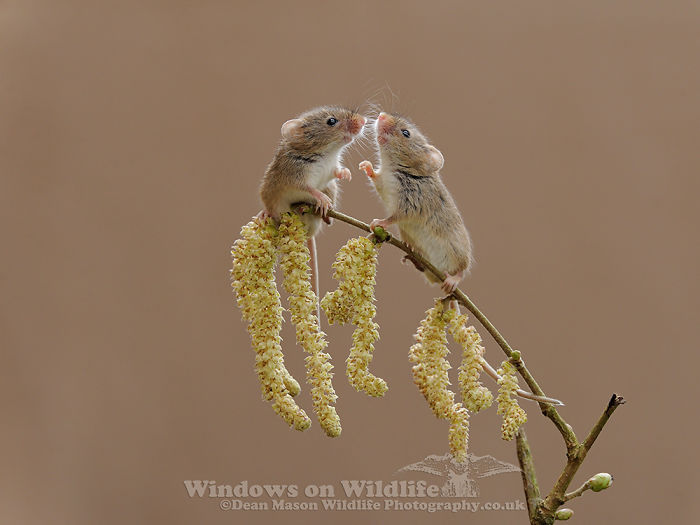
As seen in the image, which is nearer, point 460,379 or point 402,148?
point 460,379

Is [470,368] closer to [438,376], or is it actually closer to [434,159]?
[438,376]

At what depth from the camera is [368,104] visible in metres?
1.52

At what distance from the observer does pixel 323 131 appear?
1401 mm

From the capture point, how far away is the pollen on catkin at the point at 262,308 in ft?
4.15

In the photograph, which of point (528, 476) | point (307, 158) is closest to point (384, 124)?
point (307, 158)

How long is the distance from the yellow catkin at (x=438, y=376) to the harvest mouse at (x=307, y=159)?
268mm

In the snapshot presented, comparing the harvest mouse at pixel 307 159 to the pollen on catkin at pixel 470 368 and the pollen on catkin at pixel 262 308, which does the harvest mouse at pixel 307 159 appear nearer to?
the pollen on catkin at pixel 262 308

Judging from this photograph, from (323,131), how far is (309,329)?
381 mm

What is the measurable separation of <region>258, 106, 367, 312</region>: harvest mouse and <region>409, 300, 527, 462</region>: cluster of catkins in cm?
28

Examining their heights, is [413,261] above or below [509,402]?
above

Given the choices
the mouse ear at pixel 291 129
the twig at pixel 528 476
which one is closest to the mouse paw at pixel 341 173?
the mouse ear at pixel 291 129

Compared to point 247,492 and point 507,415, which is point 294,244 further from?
point 247,492

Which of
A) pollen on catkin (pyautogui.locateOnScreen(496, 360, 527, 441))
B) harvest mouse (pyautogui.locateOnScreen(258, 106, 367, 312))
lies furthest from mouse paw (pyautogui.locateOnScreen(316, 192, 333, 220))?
pollen on catkin (pyautogui.locateOnScreen(496, 360, 527, 441))

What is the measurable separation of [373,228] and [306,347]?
23 centimetres
